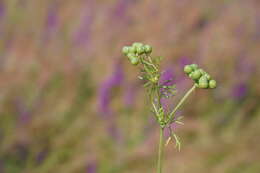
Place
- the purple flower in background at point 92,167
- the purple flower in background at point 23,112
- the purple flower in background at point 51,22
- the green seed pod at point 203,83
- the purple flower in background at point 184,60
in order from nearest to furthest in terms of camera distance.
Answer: the green seed pod at point 203,83, the purple flower in background at point 92,167, the purple flower in background at point 23,112, the purple flower in background at point 184,60, the purple flower in background at point 51,22

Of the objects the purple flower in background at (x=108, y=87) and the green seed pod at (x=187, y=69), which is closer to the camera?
the green seed pod at (x=187, y=69)

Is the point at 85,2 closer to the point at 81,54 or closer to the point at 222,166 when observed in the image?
the point at 81,54

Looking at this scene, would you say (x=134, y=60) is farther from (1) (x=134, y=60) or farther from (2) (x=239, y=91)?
(2) (x=239, y=91)

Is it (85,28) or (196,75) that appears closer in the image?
(196,75)

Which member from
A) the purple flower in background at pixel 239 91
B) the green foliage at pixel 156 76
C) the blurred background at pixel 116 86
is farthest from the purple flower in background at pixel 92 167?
the green foliage at pixel 156 76

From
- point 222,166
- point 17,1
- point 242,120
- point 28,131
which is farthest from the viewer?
point 17,1

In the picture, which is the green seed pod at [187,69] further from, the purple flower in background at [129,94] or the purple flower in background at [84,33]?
the purple flower in background at [84,33]

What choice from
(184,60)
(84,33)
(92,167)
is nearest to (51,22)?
(84,33)

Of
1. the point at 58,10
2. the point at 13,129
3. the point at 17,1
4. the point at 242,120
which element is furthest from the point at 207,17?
the point at 13,129
